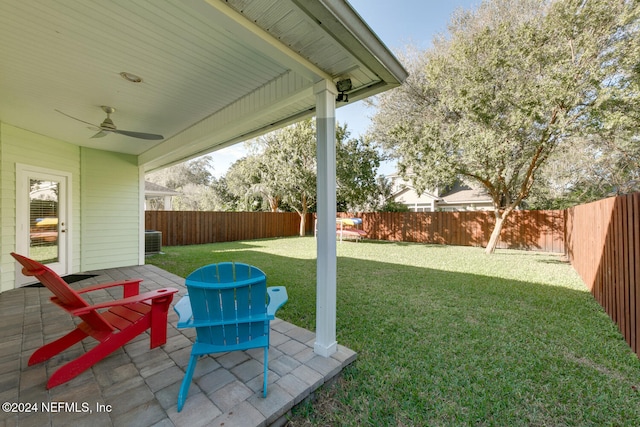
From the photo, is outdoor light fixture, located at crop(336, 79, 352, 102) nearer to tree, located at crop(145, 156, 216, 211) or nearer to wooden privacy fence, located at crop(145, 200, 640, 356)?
wooden privacy fence, located at crop(145, 200, 640, 356)

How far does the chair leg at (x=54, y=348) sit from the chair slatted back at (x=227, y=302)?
50.7 inches

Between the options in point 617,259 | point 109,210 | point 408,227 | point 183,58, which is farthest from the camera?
point 408,227

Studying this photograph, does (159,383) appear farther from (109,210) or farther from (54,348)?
(109,210)

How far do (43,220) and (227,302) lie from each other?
18.7 ft

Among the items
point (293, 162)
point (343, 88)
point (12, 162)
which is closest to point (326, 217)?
point (343, 88)

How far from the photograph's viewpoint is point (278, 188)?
13836 mm

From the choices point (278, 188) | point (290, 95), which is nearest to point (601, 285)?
point (290, 95)

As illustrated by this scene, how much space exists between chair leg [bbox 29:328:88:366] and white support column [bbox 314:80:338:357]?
2087 millimetres

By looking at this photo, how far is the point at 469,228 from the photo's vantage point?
1053 cm

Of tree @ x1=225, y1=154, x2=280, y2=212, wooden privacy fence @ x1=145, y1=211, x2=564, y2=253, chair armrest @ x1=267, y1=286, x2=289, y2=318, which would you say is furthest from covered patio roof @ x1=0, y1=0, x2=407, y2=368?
tree @ x1=225, y1=154, x2=280, y2=212

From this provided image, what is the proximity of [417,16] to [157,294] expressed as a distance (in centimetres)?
1113

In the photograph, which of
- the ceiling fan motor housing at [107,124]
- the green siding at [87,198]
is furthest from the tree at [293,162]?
the ceiling fan motor housing at [107,124]

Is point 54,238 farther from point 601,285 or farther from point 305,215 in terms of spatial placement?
point 305,215

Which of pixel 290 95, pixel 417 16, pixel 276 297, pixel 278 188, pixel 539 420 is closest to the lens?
pixel 539 420
